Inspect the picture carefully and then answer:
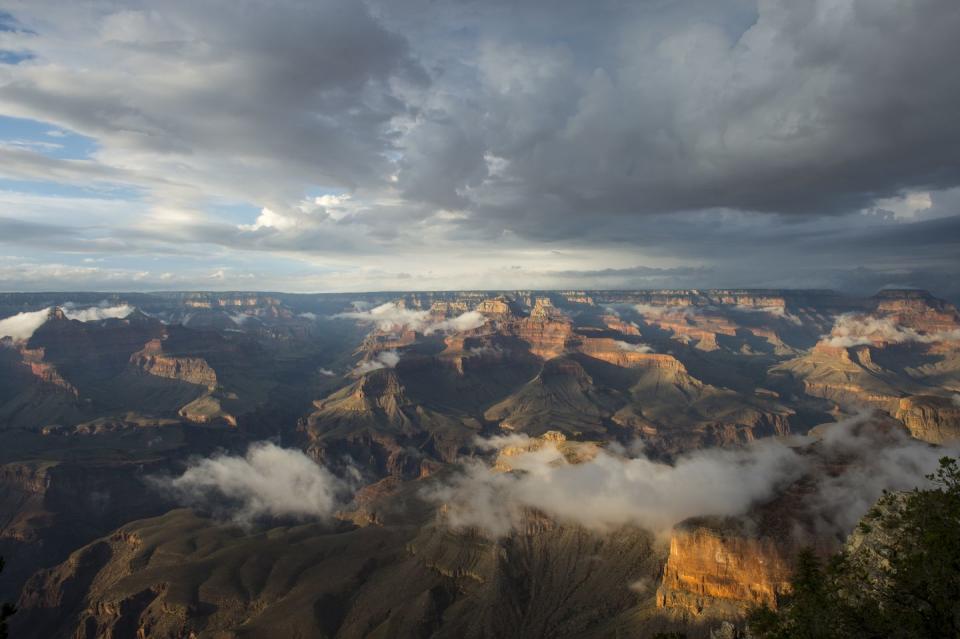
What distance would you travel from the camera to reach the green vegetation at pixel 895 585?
35.2 meters

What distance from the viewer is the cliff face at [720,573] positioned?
370 ft

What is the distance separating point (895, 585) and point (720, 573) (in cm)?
9064

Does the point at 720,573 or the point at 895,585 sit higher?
the point at 895,585

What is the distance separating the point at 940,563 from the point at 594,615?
387 feet

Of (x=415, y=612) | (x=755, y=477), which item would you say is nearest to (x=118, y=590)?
(x=415, y=612)

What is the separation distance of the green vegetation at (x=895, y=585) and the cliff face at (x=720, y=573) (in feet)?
244

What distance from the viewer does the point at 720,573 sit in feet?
389

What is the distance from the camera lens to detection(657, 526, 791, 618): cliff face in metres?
113

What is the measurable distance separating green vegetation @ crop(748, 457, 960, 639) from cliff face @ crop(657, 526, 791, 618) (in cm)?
7443

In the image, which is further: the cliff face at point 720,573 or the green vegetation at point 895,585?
the cliff face at point 720,573

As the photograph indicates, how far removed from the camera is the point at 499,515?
601ft

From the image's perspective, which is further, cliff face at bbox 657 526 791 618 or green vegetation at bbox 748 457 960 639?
cliff face at bbox 657 526 791 618

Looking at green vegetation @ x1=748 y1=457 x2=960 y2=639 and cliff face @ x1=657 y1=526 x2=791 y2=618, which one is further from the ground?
green vegetation @ x1=748 y1=457 x2=960 y2=639

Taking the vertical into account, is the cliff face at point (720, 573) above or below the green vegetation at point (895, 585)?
below
